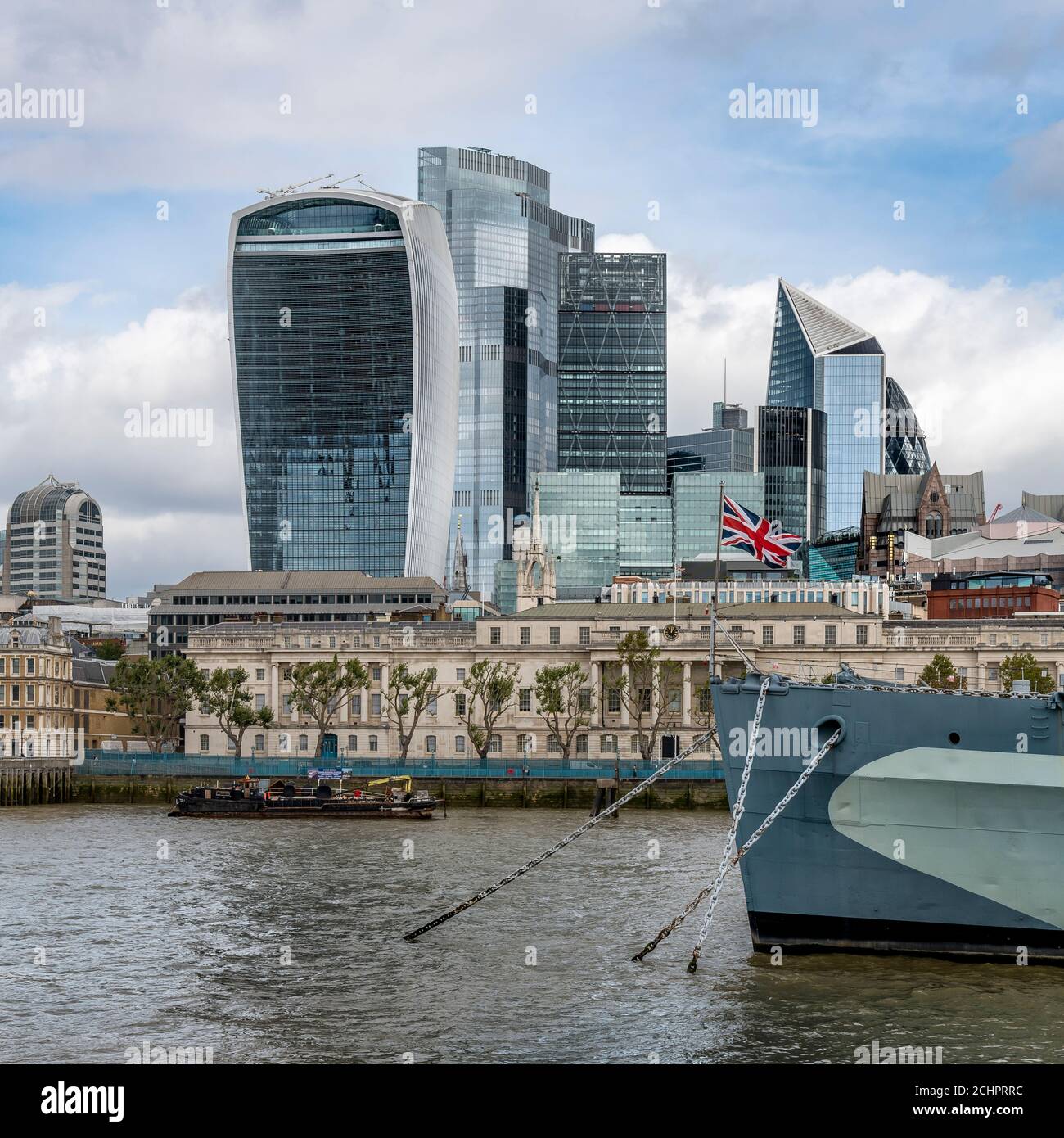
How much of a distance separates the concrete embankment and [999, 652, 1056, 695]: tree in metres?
21.3

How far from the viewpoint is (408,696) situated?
13312 cm

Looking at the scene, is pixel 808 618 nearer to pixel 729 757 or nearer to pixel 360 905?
pixel 360 905

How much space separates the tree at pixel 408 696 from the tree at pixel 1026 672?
Result: 43.0m

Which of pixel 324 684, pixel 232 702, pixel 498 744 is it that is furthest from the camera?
pixel 498 744

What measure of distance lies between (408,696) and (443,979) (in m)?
95.1

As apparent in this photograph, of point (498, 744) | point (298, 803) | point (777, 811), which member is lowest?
point (498, 744)

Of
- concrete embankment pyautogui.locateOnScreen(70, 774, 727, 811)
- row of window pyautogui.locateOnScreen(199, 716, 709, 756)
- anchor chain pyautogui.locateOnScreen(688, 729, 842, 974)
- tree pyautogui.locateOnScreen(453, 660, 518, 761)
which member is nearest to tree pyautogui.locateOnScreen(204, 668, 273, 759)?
row of window pyautogui.locateOnScreen(199, 716, 709, 756)

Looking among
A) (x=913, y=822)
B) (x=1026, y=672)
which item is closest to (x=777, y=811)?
(x=913, y=822)

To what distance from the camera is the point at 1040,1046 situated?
3156cm

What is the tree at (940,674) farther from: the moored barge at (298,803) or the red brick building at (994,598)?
the red brick building at (994,598)

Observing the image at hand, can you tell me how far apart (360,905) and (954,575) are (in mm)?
154695

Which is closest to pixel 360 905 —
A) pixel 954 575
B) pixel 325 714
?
pixel 325 714

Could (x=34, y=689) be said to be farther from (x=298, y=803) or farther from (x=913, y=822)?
(x=913, y=822)

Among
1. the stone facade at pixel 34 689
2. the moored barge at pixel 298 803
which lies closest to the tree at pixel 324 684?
the stone facade at pixel 34 689
